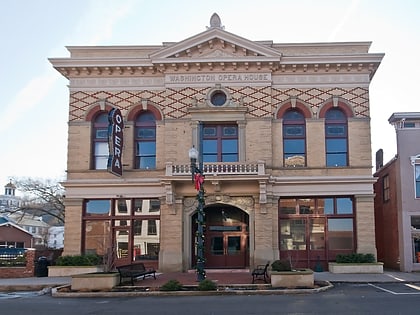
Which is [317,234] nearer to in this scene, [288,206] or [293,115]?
[288,206]

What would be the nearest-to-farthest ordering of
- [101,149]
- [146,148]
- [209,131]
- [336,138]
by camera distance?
[336,138] < [209,131] < [146,148] < [101,149]

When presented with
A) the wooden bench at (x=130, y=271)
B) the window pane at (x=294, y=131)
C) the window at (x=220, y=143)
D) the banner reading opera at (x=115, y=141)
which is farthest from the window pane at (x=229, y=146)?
the wooden bench at (x=130, y=271)

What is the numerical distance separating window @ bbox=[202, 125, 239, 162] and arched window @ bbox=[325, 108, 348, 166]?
5.02m

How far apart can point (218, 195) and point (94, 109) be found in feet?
27.9

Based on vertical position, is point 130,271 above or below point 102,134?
below

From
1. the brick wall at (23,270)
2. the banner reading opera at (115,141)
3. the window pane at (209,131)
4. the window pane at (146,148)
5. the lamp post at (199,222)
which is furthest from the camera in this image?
the window pane at (146,148)

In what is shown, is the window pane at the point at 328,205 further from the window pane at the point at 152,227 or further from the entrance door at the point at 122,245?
the entrance door at the point at 122,245

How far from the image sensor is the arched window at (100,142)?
29.2 m

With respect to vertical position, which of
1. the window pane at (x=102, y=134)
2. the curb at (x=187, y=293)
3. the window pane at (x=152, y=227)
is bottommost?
the curb at (x=187, y=293)

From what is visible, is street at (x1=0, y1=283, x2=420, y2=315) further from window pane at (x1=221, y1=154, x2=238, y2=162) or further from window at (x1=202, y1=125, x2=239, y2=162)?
window at (x1=202, y1=125, x2=239, y2=162)

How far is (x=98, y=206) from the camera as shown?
28812mm

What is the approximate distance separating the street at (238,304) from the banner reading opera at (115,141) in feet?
28.9

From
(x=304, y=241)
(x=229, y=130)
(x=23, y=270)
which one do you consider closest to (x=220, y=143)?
(x=229, y=130)

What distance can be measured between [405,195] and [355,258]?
14.9 ft
